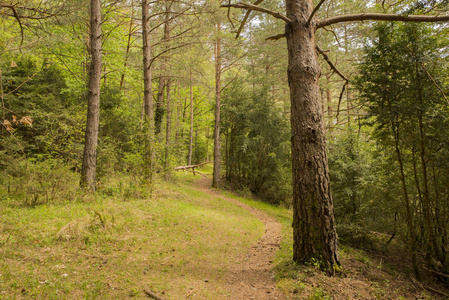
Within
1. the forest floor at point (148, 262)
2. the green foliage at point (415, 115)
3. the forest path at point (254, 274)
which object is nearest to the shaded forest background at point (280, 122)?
the green foliage at point (415, 115)

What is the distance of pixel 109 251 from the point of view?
4.20 meters

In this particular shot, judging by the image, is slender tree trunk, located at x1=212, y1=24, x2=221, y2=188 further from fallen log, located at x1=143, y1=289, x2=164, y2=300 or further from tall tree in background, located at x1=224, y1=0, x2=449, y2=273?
fallen log, located at x1=143, y1=289, x2=164, y2=300

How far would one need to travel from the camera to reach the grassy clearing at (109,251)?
309 cm

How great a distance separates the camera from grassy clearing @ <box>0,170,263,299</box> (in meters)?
3.09

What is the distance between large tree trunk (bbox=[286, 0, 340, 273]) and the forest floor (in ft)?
1.24

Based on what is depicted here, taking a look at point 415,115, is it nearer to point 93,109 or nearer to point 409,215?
point 409,215

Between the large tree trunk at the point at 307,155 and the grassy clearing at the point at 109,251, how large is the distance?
5.14 feet

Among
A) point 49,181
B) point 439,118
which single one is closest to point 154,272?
point 49,181

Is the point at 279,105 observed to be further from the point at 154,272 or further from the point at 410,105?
the point at 154,272

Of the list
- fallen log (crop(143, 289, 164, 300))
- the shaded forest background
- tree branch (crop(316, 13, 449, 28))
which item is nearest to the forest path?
fallen log (crop(143, 289, 164, 300))

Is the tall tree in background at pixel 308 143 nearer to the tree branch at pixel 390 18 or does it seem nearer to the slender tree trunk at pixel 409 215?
the tree branch at pixel 390 18

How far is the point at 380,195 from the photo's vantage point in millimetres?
6020

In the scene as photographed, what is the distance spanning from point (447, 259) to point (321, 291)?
3678mm

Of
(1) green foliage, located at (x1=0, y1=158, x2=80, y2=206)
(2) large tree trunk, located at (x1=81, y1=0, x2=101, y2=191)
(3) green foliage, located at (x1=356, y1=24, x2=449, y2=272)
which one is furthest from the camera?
(2) large tree trunk, located at (x1=81, y1=0, x2=101, y2=191)
